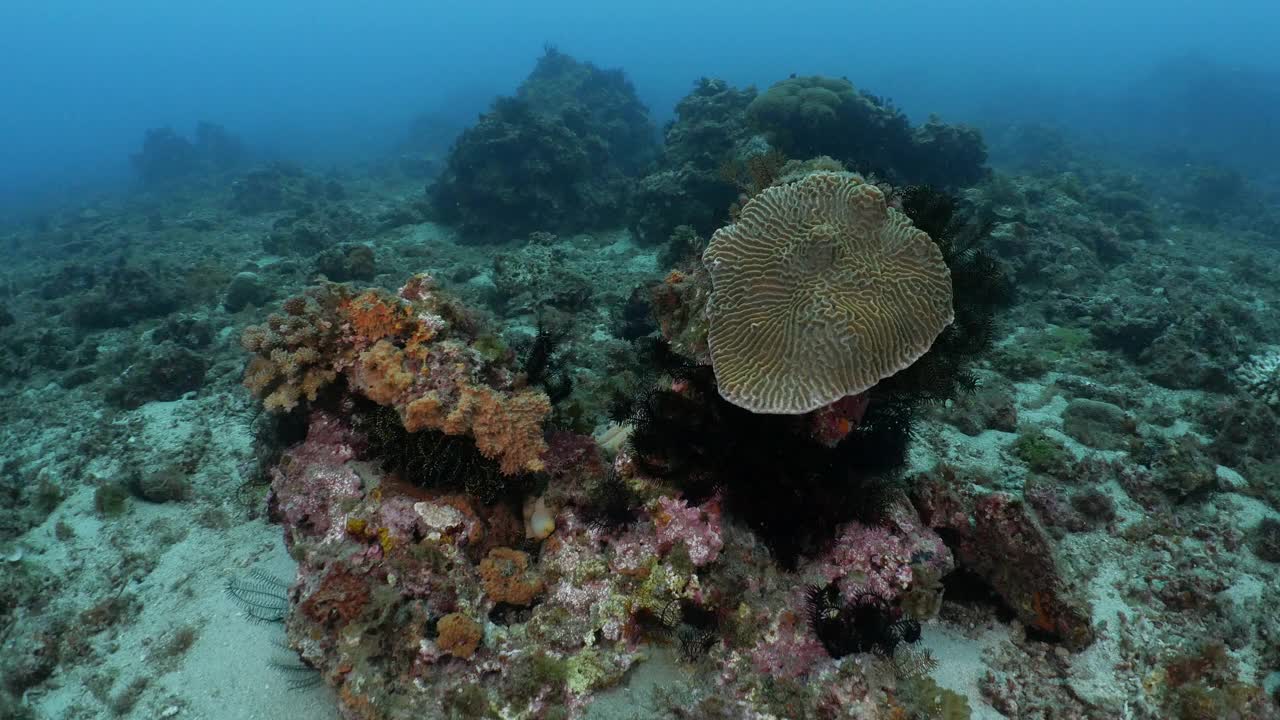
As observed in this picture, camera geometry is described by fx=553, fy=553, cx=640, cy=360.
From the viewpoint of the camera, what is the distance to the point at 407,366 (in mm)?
4789

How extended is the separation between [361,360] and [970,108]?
6301 cm

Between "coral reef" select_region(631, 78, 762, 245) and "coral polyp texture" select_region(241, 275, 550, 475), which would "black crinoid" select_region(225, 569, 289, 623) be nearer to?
"coral polyp texture" select_region(241, 275, 550, 475)

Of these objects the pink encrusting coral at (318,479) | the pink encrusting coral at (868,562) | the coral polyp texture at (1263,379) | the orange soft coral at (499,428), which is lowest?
the coral polyp texture at (1263,379)

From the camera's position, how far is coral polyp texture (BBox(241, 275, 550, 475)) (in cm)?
446

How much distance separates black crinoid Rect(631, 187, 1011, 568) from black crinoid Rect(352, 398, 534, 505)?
1271mm

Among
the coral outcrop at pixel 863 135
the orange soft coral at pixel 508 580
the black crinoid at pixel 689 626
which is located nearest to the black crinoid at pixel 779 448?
the black crinoid at pixel 689 626

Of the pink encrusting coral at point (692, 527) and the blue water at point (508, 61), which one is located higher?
the pink encrusting coral at point (692, 527)

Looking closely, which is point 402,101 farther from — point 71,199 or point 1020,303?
point 1020,303

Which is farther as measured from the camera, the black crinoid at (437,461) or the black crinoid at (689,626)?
the black crinoid at (437,461)

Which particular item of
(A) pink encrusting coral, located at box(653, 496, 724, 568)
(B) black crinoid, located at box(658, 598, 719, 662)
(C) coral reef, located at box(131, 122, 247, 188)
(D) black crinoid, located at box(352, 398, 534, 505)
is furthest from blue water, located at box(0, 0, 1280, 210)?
(B) black crinoid, located at box(658, 598, 719, 662)

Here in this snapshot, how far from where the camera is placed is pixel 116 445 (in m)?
7.62

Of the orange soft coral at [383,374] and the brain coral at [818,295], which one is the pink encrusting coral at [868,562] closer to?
the brain coral at [818,295]

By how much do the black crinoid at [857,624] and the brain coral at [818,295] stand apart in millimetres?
1600

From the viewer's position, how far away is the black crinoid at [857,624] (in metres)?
4.05
